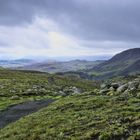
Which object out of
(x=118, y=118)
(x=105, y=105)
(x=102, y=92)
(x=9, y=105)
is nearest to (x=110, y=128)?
(x=118, y=118)

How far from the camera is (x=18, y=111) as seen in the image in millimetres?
49406

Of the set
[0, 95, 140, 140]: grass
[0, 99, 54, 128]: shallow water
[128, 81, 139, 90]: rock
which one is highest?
[128, 81, 139, 90]: rock

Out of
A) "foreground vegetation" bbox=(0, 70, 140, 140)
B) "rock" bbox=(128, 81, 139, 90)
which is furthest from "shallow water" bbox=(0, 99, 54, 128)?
"rock" bbox=(128, 81, 139, 90)

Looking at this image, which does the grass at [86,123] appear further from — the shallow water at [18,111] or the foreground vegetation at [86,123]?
the shallow water at [18,111]

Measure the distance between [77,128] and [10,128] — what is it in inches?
370

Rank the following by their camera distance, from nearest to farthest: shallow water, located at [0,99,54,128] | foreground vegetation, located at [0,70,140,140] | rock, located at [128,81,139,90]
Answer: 1. foreground vegetation, located at [0,70,140,140]
2. shallow water, located at [0,99,54,128]
3. rock, located at [128,81,139,90]

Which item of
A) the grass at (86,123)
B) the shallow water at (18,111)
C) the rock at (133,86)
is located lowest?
the shallow water at (18,111)

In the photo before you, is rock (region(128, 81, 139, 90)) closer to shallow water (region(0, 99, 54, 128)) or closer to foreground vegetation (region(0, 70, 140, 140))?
foreground vegetation (region(0, 70, 140, 140))

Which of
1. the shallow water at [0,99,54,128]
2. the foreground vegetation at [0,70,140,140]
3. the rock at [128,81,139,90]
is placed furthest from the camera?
the rock at [128,81,139,90]

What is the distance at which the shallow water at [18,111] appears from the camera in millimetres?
44003

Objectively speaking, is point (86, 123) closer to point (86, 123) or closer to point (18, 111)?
point (86, 123)

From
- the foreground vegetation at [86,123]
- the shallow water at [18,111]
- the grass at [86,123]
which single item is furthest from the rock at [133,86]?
the shallow water at [18,111]

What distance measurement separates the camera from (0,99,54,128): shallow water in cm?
4400

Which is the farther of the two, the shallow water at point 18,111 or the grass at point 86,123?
the shallow water at point 18,111
